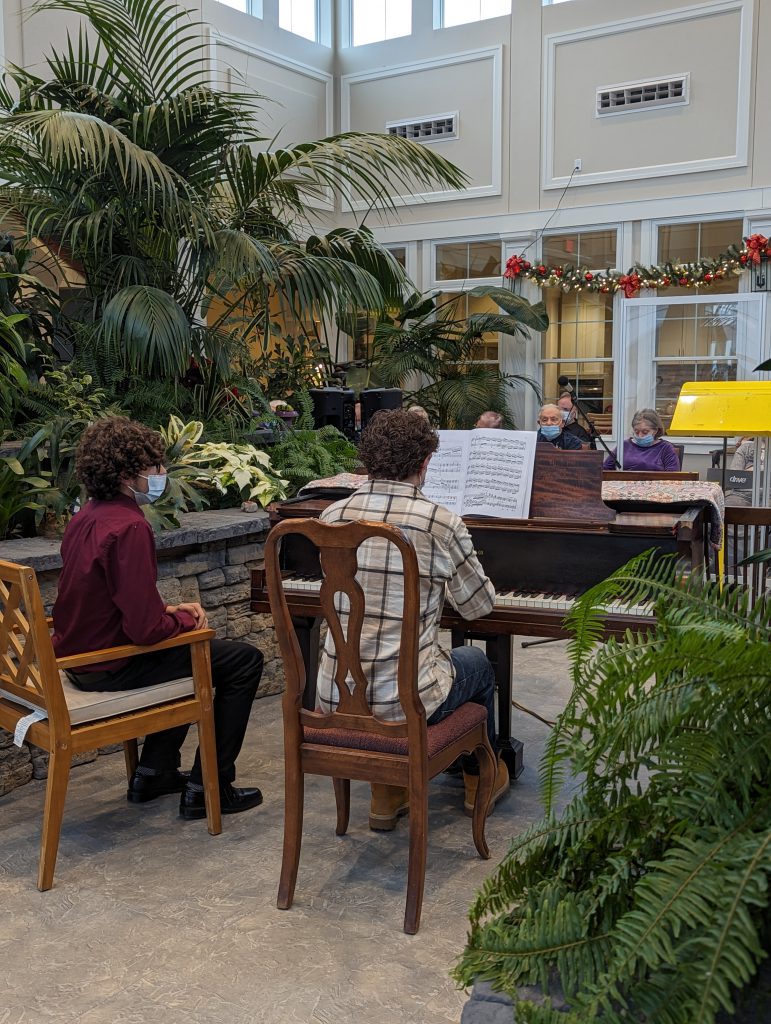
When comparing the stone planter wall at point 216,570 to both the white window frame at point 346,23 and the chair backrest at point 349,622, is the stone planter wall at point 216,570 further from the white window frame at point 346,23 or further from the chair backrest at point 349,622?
the white window frame at point 346,23

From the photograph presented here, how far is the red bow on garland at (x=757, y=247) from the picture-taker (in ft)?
27.3

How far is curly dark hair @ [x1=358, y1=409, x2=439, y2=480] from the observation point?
259 centimetres

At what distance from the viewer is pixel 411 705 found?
2375 millimetres

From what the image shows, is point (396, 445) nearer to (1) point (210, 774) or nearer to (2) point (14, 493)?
(1) point (210, 774)

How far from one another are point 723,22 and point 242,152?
537 cm

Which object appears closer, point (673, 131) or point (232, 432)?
point (232, 432)

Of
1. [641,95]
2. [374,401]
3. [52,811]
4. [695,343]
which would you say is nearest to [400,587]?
[52,811]

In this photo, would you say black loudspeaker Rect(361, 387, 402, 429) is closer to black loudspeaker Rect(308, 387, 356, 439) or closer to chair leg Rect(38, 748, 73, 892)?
black loudspeaker Rect(308, 387, 356, 439)

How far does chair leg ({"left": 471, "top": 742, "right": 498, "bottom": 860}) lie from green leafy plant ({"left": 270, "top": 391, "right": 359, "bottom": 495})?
8.09 feet

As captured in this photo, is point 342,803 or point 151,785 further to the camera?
point 151,785

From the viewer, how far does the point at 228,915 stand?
2.51 meters

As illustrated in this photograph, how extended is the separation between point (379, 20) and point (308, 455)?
7.12 metres

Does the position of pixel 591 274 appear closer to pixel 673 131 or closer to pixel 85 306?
pixel 673 131

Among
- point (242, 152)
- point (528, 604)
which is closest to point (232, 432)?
point (242, 152)
